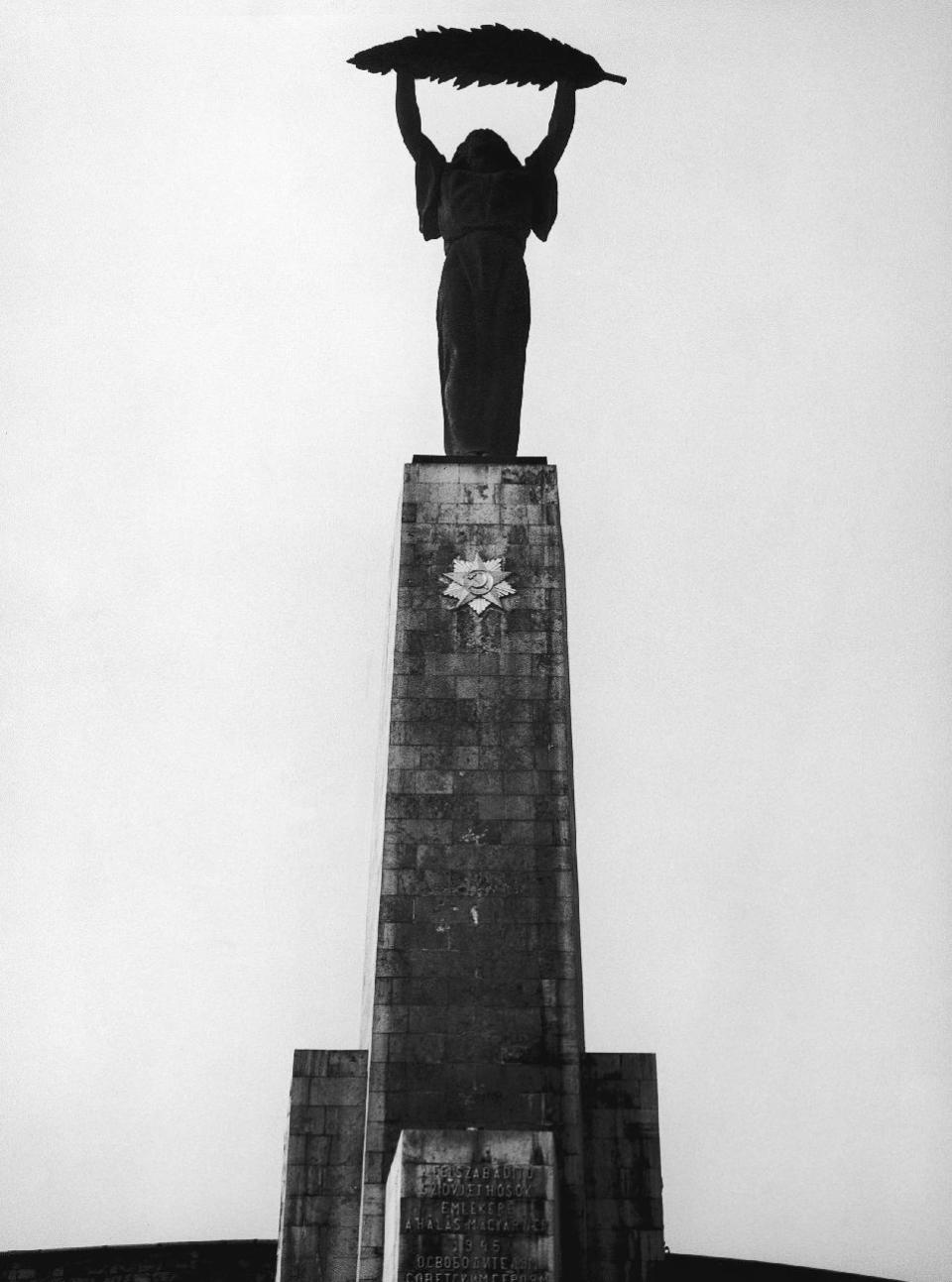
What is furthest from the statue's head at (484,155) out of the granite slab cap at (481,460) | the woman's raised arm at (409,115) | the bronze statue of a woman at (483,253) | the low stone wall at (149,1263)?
the low stone wall at (149,1263)

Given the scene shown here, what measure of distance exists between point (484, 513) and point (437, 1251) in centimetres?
757

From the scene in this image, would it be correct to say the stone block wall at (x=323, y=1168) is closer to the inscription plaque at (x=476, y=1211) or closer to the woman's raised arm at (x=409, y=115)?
the inscription plaque at (x=476, y=1211)

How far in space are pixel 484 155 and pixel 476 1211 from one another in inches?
491

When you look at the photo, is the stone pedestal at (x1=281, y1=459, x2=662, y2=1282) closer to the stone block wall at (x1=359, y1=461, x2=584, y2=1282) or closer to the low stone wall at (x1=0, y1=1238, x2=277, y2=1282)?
the stone block wall at (x1=359, y1=461, x2=584, y2=1282)

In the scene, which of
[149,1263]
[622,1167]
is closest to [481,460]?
[622,1167]

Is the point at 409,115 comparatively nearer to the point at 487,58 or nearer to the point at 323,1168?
the point at 487,58

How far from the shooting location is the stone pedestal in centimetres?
1255

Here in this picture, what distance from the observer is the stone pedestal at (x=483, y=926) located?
12.5 m

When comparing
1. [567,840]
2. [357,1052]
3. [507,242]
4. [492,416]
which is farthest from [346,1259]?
[507,242]

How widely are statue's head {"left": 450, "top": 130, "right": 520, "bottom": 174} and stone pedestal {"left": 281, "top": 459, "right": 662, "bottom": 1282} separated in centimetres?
496

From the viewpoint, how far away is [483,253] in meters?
17.3

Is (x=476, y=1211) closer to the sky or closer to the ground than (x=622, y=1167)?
closer to the ground

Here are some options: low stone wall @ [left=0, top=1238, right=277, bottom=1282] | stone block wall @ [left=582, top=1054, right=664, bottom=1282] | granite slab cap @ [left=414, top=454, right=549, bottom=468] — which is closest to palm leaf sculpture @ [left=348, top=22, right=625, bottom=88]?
granite slab cap @ [left=414, top=454, right=549, bottom=468]

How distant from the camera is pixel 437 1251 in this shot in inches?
417
